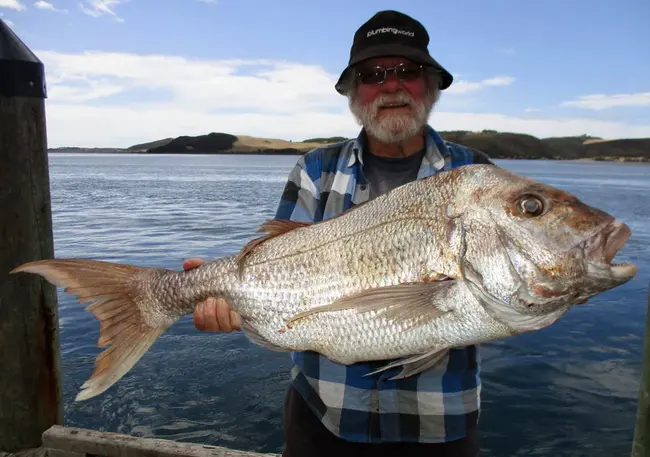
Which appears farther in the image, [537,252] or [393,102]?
[393,102]

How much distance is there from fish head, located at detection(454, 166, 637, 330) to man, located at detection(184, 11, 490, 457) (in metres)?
0.90

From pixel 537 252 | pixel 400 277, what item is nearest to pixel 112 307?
pixel 400 277

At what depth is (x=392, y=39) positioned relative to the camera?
3.34m

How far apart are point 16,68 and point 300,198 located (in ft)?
7.20

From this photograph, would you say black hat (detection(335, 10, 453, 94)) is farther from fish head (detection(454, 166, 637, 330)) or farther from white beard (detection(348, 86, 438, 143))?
fish head (detection(454, 166, 637, 330))

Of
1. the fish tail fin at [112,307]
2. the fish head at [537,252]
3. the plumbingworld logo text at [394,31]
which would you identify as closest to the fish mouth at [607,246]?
the fish head at [537,252]

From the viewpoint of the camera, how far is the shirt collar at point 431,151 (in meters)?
3.18

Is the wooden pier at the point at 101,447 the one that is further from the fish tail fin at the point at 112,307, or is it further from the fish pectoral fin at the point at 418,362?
the fish pectoral fin at the point at 418,362

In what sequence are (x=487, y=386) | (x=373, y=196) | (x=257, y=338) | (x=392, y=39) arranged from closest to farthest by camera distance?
(x=257, y=338)
(x=373, y=196)
(x=392, y=39)
(x=487, y=386)

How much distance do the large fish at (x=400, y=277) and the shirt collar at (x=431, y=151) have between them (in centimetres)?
69

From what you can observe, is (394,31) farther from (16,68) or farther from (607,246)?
(16,68)

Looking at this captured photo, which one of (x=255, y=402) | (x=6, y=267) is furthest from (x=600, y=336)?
(x=6, y=267)

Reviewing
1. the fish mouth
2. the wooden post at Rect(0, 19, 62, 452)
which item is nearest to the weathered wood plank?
the wooden post at Rect(0, 19, 62, 452)

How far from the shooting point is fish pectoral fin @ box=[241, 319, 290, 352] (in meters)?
2.62
